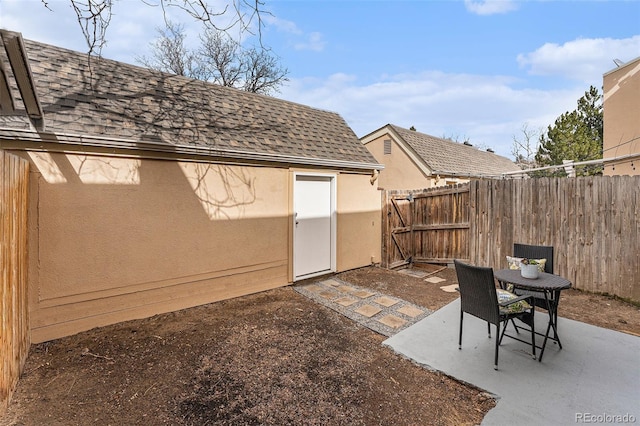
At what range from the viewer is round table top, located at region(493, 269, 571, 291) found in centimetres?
304

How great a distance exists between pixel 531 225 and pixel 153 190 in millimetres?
7126

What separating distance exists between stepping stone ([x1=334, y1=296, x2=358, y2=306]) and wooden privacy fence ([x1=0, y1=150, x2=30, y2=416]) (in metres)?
3.98

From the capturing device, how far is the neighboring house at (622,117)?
7930mm

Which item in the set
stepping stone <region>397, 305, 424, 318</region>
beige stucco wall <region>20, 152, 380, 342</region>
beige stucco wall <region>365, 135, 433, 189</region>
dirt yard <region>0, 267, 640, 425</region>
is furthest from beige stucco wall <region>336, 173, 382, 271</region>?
beige stucco wall <region>365, 135, 433, 189</region>

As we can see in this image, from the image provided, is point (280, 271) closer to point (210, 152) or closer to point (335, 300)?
point (335, 300)

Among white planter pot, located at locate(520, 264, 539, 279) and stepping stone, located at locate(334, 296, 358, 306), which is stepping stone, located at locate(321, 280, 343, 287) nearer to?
stepping stone, located at locate(334, 296, 358, 306)

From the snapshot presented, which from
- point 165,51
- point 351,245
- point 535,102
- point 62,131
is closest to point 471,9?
point 351,245

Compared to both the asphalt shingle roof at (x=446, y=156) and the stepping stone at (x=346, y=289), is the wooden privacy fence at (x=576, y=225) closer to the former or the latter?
the stepping stone at (x=346, y=289)

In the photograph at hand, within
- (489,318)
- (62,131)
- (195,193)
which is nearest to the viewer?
(489,318)

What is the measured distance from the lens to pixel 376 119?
798 inches

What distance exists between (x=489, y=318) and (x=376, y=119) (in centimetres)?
1911

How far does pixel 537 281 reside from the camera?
324cm

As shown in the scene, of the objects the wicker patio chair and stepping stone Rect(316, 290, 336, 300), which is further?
stepping stone Rect(316, 290, 336, 300)

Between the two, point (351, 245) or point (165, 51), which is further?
point (165, 51)
